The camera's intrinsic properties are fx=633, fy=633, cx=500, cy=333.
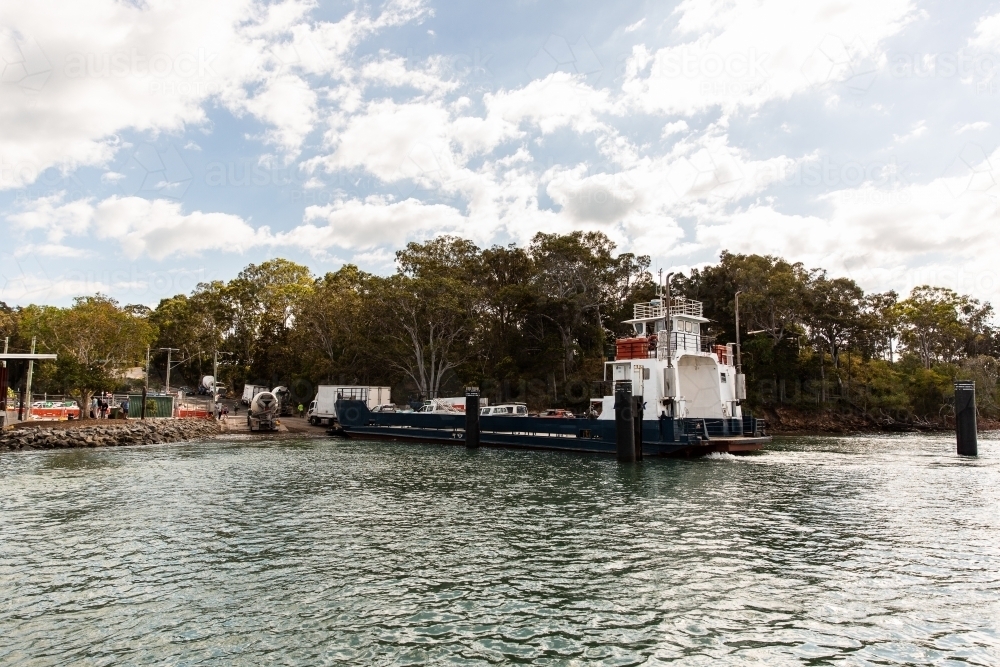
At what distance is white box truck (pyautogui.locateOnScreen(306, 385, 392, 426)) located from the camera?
155 feet

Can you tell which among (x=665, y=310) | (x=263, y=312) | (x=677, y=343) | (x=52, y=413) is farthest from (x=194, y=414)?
(x=677, y=343)

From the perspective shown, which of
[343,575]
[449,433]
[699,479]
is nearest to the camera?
[343,575]

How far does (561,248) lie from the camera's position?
5378 centimetres

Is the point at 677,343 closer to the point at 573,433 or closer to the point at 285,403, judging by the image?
the point at 573,433

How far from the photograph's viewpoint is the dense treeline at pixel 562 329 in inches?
2042

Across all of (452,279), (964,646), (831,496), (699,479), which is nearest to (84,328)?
(452,279)

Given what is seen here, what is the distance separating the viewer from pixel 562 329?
54.2m

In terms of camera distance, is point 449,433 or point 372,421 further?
point 372,421

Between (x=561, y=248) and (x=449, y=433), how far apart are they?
77.0ft

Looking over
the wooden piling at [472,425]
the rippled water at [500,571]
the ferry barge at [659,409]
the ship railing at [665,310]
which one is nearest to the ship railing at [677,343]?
Result: the ferry barge at [659,409]

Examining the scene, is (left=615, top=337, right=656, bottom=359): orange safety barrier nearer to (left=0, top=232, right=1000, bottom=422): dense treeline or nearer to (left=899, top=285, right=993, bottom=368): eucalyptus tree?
(left=0, top=232, right=1000, bottom=422): dense treeline

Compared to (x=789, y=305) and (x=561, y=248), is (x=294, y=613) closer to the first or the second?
(x=561, y=248)

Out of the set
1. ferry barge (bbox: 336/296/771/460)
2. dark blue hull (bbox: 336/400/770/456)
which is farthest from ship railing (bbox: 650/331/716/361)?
dark blue hull (bbox: 336/400/770/456)

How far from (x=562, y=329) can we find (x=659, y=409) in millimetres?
25953
